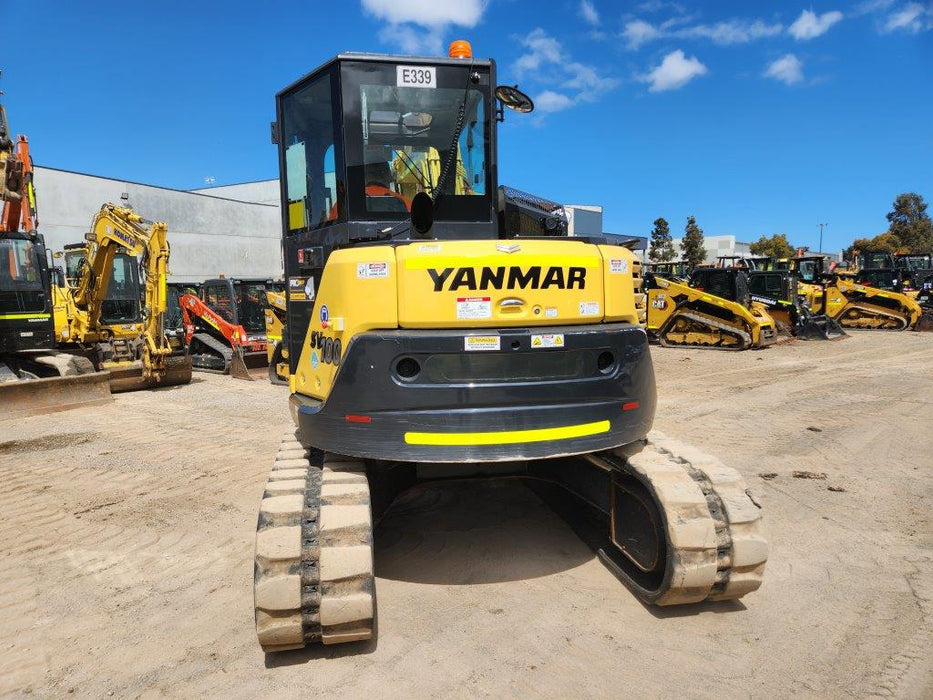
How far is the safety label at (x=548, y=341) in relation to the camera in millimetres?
3002

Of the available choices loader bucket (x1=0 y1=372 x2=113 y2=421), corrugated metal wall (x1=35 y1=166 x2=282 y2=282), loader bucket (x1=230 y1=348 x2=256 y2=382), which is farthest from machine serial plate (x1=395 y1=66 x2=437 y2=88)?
corrugated metal wall (x1=35 y1=166 x2=282 y2=282)

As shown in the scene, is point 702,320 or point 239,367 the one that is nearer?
point 239,367

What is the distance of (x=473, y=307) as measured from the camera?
297cm

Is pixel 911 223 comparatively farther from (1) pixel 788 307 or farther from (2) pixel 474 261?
(2) pixel 474 261

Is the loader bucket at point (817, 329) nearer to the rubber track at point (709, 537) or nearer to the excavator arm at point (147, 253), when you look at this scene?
the excavator arm at point (147, 253)

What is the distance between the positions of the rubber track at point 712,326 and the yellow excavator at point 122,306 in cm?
1186

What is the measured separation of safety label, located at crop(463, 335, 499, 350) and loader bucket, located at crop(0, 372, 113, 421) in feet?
26.9

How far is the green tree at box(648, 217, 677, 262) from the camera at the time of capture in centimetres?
4284

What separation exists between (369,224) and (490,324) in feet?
3.08

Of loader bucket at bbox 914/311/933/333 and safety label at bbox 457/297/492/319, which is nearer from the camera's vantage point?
safety label at bbox 457/297/492/319

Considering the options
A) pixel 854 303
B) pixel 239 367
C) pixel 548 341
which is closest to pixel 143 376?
pixel 239 367

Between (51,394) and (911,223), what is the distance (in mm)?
63062

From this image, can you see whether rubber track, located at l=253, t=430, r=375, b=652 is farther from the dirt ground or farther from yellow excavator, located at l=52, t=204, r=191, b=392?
yellow excavator, located at l=52, t=204, r=191, b=392

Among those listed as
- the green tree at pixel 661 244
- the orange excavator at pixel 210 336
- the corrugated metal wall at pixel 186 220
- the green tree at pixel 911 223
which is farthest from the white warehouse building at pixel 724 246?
the orange excavator at pixel 210 336
